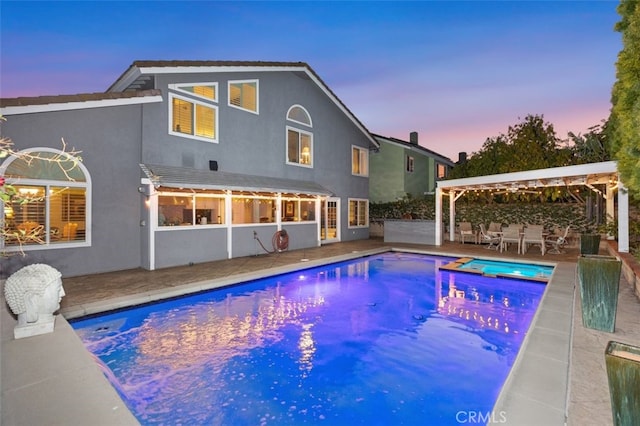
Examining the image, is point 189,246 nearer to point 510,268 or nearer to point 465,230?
point 510,268

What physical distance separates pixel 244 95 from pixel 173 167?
15.0ft

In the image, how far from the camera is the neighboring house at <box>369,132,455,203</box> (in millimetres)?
22922

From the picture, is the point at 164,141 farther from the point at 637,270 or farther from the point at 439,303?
the point at 637,270

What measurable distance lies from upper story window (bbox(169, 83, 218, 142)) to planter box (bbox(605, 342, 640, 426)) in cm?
1161

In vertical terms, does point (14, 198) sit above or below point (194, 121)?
below

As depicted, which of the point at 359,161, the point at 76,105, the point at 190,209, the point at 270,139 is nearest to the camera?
the point at 76,105

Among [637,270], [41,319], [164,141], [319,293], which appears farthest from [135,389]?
[637,270]

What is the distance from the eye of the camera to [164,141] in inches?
407

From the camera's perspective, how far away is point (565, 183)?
39.7ft

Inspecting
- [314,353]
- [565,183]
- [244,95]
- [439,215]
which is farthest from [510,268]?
[244,95]

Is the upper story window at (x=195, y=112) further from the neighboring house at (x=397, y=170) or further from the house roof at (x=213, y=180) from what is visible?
the neighboring house at (x=397, y=170)

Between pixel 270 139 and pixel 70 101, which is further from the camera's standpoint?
pixel 270 139

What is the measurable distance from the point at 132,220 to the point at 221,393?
7.76m

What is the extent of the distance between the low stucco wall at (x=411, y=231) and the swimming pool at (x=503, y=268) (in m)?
3.81
